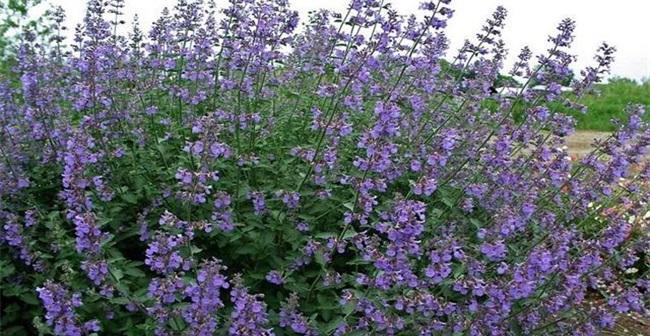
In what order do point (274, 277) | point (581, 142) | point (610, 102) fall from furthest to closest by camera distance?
point (610, 102), point (581, 142), point (274, 277)

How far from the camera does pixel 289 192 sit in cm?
338

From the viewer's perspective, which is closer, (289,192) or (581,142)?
(289,192)

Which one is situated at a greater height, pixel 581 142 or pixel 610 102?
pixel 610 102

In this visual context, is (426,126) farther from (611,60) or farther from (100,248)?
(100,248)

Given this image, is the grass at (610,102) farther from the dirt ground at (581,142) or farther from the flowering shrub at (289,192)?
the flowering shrub at (289,192)

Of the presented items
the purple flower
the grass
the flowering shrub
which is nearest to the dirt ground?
the grass

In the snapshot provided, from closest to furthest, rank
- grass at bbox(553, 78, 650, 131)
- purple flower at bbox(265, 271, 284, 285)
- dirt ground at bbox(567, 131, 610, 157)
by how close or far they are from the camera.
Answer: purple flower at bbox(265, 271, 284, 285)
dirt ground at bbox(567, 131, 610, 157)
grass at bbox(553, 78, 650, 131)

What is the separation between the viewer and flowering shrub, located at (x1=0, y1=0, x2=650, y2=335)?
299 cm

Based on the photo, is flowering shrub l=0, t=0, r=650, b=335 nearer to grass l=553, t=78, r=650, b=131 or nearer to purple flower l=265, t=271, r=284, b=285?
purple flower l=265, t=271, r=284, b=285

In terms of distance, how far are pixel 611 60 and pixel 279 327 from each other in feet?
7.04

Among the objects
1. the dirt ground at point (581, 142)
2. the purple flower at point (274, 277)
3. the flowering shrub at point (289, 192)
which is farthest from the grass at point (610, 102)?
the purple flower at point (274, 277)

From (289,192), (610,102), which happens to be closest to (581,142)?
(610,102)

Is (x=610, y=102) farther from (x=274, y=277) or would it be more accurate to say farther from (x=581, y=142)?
(x=274, y=277)

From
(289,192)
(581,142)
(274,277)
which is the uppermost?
(581,142)
